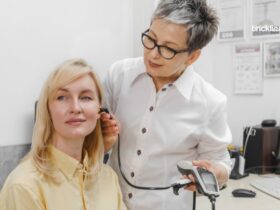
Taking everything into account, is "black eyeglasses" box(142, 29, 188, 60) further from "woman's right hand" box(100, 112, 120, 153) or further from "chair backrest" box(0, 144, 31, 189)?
"chair backrest" box(0, 144, 31, 189)

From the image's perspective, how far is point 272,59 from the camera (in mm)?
2445

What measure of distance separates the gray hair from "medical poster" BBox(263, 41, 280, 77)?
1.25 m

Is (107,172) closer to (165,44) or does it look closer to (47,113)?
(47,113)

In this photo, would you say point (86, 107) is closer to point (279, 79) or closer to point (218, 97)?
point (218, 97)

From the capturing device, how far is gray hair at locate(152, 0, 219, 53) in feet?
4.13

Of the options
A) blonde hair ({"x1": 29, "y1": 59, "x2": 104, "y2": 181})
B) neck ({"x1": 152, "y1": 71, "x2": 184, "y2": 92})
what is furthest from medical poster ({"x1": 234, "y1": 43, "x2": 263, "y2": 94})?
blonde hair ({"x1": 29, "y1": 59, "x2": 104, "y2": 181})

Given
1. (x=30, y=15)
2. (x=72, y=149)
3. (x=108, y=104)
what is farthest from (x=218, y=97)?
(x=30, y=15)

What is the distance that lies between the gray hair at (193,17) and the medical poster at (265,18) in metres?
1.27

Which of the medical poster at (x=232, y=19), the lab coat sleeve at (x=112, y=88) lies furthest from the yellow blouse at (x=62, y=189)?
the medical poster at (x=232, y=19)

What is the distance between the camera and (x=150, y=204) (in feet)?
4.73

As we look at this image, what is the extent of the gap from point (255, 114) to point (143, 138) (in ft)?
4.43

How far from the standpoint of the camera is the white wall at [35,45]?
1.57 metres

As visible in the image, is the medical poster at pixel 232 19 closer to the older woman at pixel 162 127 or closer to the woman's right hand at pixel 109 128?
the older woman at pixel 162 127

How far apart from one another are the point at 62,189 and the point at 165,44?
595mm
